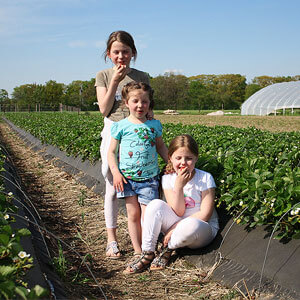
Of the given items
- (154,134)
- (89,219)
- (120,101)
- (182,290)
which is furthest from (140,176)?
(89,219)

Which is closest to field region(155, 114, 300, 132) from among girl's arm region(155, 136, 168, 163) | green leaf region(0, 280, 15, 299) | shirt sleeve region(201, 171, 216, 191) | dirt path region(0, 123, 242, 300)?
dirt path region(0, 123, 242, 300)

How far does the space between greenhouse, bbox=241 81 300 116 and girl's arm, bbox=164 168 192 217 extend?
37346mm

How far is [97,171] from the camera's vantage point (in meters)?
6.66

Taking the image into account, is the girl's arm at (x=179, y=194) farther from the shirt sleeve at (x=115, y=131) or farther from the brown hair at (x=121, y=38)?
the brown hair at (x=121, y=38)

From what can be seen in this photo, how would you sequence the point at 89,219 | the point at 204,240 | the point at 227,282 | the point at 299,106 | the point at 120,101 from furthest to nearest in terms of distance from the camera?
1. the point at 299,106
2. the point at 89,219
3. the point at 120,101
4. the point at 204,240
5. the point at 227,282

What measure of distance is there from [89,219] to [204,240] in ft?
7.16

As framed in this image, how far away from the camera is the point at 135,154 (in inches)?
131

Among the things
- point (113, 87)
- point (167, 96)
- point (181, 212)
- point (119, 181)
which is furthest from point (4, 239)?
point (167, 96)

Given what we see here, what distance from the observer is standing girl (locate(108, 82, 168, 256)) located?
129 inches

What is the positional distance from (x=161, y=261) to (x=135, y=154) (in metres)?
0.93

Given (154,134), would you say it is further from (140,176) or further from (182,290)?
(182,290)

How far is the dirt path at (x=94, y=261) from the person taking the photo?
9.68 feet

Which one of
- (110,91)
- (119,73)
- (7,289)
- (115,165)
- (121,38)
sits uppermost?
(121,38)

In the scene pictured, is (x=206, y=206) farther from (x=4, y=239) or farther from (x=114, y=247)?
(x=4, y=239)
